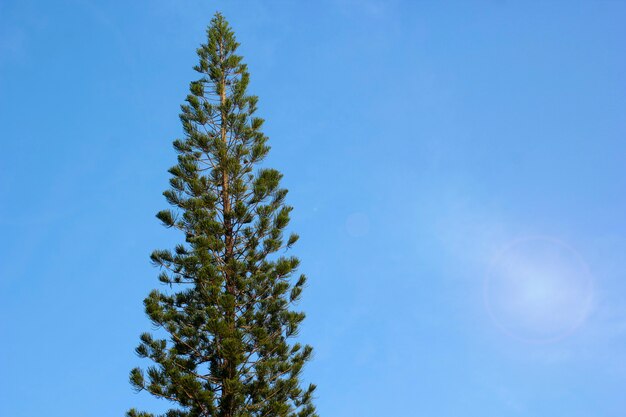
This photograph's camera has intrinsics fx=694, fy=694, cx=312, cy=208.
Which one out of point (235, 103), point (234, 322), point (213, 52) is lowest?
point (234, 322)

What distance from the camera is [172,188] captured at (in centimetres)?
1298

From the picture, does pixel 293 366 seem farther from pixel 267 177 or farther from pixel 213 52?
pixel 213 52

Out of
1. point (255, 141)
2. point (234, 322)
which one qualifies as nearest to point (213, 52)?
point (255, 141)

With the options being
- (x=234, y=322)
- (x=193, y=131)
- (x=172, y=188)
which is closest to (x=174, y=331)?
(x=234, y=322)

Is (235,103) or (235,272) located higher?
(235,103)

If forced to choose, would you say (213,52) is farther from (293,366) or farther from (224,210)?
(293,366)

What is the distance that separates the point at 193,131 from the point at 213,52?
2.22 metres

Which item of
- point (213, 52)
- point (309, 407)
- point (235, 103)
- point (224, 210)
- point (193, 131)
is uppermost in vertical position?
point (213, 52)

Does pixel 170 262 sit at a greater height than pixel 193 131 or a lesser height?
lesser

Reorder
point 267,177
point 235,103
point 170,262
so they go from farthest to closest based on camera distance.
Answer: point 235,103
point 267,177
point 170,262

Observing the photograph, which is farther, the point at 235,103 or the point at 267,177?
the point at 235,103

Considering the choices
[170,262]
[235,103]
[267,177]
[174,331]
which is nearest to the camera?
[174,331]

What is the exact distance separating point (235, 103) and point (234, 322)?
16.3 ft

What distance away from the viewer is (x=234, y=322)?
459 inches
